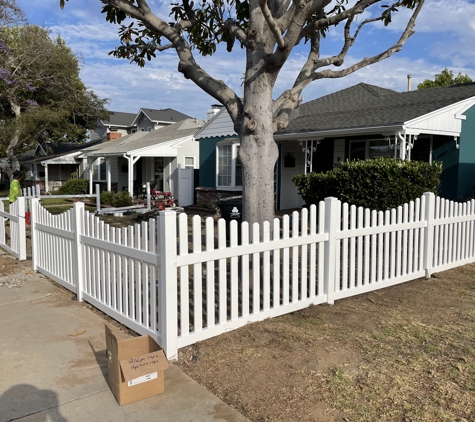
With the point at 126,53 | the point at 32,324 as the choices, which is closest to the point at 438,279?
the point at 32,324

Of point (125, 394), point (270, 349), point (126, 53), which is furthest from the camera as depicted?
point (126, 53)

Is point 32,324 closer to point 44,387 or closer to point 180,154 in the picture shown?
point 44,387

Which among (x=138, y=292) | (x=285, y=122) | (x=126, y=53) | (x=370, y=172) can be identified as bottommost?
(x=138, y=292)

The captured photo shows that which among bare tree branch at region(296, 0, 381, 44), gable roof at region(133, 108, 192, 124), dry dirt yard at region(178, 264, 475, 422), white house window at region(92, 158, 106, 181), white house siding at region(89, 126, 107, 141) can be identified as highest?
gable roof at region(133, 108, 192, 124)

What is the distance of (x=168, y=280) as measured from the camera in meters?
3.82

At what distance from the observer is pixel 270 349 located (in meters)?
4.08

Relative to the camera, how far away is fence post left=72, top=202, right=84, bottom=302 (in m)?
5.37

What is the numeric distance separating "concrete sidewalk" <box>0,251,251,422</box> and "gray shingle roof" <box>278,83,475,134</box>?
29.3 feet

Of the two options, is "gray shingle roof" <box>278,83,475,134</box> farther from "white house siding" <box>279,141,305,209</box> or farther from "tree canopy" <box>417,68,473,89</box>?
"tree canopy" <box>417,68,473,89</box>

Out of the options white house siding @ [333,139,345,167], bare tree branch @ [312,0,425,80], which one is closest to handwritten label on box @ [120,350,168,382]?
bare tree branch @ [312,0,425,80]

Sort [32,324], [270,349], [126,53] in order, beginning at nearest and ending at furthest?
1. [270,349]
2. [32,324]
3. [126,53]

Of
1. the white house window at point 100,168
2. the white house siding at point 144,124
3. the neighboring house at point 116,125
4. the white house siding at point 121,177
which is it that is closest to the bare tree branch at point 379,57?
the white house siding at point 121,177

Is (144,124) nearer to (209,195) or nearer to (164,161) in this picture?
(164,161)

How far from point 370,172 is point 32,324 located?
6889 millimetres
